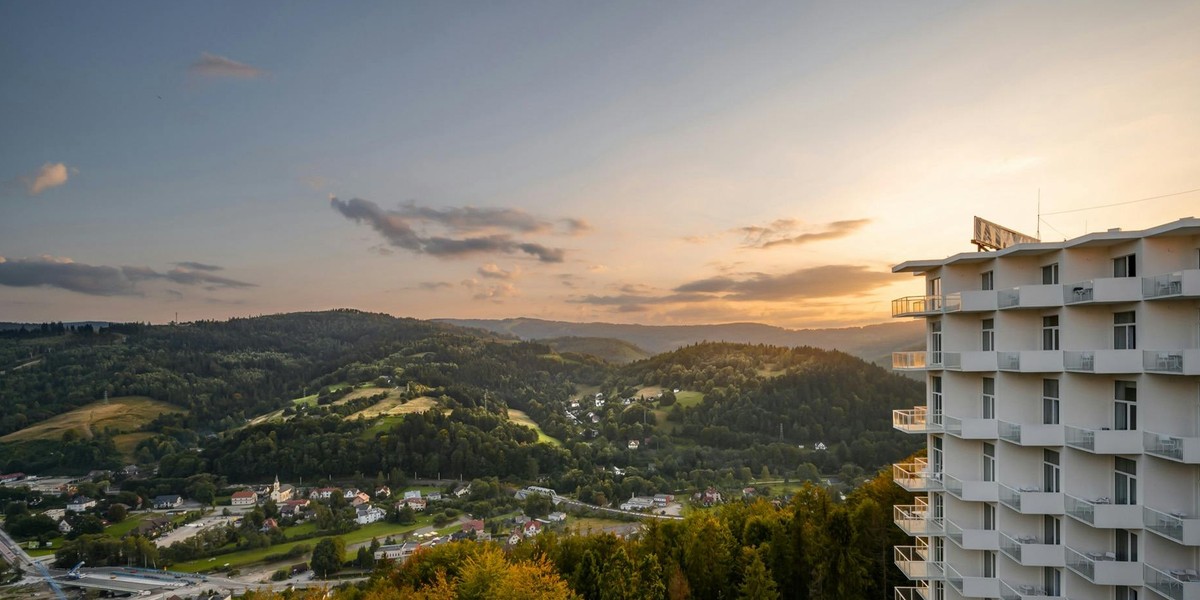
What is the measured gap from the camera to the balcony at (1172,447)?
504 inches

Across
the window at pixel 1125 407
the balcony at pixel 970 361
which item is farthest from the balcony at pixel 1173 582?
the balcony at pixel 970 361

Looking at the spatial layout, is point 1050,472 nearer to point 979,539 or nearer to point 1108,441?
point 1108,441

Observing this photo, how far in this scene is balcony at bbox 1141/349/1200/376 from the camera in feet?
41.6

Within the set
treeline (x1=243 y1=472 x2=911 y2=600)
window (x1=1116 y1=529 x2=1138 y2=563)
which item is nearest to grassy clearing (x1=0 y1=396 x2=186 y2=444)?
treeline (x1=243 y1=472 x2=911 y2=600)

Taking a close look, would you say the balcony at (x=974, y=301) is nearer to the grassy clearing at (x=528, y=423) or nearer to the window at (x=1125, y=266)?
the window at (x=1125, y=266)

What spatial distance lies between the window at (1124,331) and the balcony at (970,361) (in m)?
2.88

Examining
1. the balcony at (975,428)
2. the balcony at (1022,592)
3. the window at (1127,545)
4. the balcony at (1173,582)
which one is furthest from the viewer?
the balcony at (975,428)

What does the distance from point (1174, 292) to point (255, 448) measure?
119 metres

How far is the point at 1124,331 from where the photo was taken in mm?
14711

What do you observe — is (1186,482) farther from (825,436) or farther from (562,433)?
(562,433)

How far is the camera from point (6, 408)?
118m

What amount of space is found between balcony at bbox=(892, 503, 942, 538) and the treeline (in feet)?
11.6

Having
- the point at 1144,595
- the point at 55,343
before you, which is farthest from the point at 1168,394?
the point at 55,343

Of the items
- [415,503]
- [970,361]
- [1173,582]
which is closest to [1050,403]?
[970,361]
